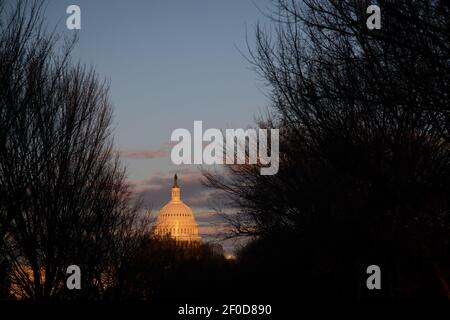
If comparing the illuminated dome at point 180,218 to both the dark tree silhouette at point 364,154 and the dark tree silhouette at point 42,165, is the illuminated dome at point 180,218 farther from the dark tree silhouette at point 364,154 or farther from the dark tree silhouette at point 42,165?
the dark tree silhouette at point 42,165

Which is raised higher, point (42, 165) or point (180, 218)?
point (180, 218)

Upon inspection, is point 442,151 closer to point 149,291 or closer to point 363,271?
point 363,271

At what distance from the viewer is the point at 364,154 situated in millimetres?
12055

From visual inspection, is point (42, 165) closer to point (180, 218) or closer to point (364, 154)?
point (364, 154)

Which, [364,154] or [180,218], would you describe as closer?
[364,154]

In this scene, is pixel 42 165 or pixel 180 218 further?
pixel 180 218

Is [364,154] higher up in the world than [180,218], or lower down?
lower down

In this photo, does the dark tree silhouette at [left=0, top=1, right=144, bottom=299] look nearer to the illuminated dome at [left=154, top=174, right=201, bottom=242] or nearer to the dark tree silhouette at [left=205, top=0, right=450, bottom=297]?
the dark tree silhouette at [left=205, top=0, right=450, bottom=297]

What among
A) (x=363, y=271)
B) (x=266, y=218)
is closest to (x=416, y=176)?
(x=363, y=271)

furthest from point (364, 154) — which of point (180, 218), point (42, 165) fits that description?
point (180, 218)

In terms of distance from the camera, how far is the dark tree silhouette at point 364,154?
945 cm

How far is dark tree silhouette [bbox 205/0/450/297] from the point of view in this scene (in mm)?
9445
